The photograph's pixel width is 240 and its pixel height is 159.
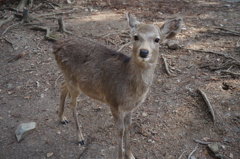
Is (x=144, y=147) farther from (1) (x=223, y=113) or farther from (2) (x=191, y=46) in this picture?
(2) (x=191, y=46)

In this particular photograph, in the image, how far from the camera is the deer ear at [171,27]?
3998 millimetres

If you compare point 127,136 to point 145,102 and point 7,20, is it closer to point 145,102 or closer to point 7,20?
point 145,102

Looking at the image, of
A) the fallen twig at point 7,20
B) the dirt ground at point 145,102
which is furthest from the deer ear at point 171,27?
the fallen twig at point 7,20

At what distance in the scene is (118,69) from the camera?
13.7 ft

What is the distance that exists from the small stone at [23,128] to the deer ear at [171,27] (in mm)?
3585

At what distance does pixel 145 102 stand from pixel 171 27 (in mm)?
2407

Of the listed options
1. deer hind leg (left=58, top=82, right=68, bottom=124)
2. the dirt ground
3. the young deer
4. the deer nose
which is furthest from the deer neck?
deer hind leg (left=58, top=82, right=68, bottom=124)

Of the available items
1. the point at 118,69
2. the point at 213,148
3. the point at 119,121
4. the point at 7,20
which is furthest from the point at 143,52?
the point at 7,20

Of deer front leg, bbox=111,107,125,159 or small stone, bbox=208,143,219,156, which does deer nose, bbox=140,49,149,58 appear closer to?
deer front leg, bbox=111,107,125,159

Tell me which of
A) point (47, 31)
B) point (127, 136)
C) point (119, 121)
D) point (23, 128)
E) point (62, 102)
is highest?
point (47, 31)

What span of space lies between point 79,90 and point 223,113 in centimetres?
334

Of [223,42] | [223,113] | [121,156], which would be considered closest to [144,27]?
[121,156]

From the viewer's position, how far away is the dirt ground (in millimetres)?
4656

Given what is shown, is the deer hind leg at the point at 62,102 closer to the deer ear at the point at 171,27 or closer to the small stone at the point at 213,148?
the deer ear at the point at 171,27
